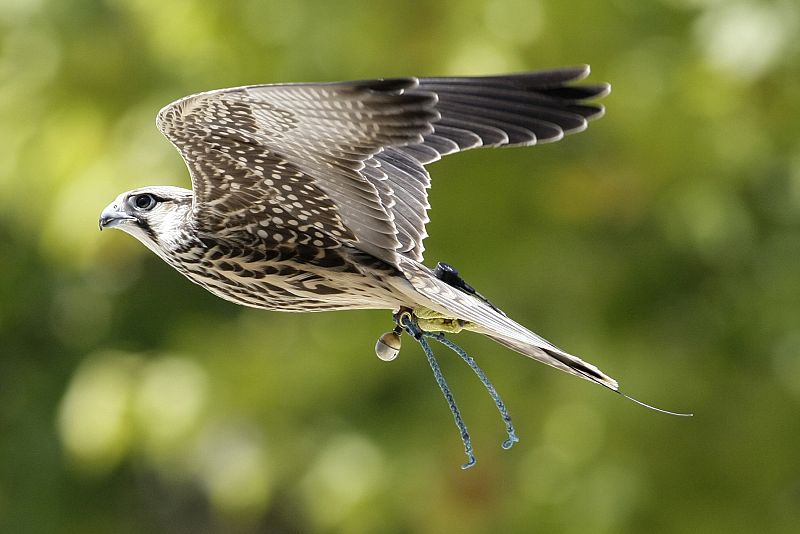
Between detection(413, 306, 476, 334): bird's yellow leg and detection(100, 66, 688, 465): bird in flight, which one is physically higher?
detection(100, 66, 688, 465): bird in flight

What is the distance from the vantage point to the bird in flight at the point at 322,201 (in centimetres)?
296

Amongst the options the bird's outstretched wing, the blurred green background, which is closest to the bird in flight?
the bird's outstretched wing

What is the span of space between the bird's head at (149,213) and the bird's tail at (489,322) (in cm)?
54

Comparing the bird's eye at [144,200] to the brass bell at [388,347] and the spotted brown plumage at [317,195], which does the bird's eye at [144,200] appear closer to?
the spotted brown plumage at [317,195]

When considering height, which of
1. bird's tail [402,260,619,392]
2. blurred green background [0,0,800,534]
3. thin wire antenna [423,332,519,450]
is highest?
bird's tail [402,260,619,392]

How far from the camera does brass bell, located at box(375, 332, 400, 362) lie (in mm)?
2938

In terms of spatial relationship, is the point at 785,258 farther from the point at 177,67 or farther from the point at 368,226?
the point at 368,226

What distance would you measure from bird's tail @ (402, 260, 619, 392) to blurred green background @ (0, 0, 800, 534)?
193 inches

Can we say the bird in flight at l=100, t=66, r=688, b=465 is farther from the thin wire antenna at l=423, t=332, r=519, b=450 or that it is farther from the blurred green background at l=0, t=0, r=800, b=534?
the blurred green background at l=0, t=0, r=800, b=534

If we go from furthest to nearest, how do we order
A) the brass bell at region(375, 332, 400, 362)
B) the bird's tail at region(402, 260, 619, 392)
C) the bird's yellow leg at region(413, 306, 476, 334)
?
1. the bird's yellow leg at region(413, 306, 476, 334)
2. the brass bell at region(375, 332, 400, 362)
3. the bird's tail at region(402, 260, 619, 392)

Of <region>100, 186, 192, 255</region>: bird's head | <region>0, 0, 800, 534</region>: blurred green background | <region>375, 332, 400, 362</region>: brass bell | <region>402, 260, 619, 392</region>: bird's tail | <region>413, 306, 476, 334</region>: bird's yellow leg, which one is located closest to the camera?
<region>402, 260, 619, 392</region>: bird's tail

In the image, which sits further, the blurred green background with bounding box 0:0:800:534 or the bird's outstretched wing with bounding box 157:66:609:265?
the blurred green background with bounding box 0:0:800:534

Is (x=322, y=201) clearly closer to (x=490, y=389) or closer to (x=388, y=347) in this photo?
(x=388, y=347)

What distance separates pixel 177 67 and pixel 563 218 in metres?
2.50
